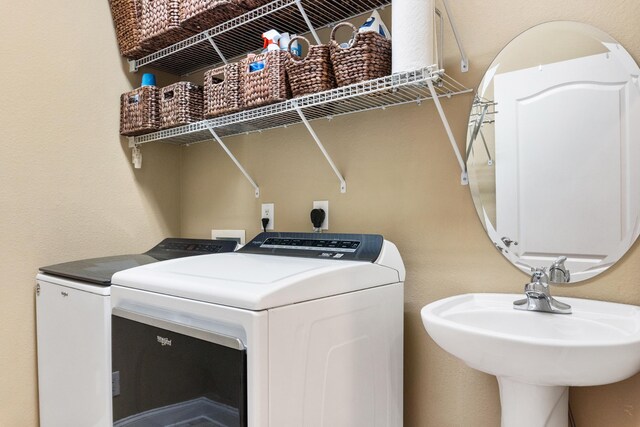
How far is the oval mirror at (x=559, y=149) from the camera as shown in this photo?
52.5 inches

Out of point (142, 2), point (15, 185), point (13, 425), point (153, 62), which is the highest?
point (142, 2)

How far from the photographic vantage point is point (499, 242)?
154cm

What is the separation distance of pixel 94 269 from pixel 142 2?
1.38 m

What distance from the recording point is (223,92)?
1946 millimetres

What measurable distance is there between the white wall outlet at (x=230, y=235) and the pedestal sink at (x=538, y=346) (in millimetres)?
1289

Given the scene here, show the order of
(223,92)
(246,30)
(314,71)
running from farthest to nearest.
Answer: (246,30)
(223,92)
(314,71)

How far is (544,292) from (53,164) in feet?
7.21

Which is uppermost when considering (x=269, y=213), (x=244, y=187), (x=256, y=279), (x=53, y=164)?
(x=53, y=164)

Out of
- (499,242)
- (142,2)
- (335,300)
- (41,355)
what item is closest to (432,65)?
(499,242)

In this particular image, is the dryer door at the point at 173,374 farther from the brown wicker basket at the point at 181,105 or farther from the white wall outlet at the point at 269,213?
the brown wicker basket at the point at 181,105

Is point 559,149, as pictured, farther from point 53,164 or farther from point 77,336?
point 53,164

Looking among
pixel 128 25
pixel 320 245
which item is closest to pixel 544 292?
pixel 320 245

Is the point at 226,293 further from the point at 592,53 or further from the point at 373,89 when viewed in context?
the point at 592,53

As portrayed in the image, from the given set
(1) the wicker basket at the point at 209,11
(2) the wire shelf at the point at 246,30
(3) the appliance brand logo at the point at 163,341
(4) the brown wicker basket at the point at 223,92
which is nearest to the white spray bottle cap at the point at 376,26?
(2) the wire shelf at the point at 246,30
